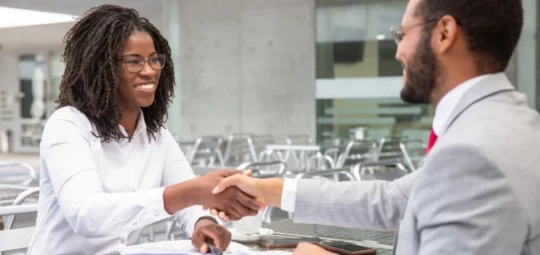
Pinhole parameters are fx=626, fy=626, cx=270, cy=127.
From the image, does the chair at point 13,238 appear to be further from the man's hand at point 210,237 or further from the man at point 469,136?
the man at point 469,136

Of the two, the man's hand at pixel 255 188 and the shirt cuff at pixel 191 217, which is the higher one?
the man's hand at pixel 255 188

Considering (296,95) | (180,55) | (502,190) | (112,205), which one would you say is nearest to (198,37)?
(180,55)

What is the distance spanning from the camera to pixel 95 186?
4.84 ft

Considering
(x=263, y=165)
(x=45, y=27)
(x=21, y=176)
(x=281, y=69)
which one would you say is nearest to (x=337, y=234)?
(x=263, y=165)

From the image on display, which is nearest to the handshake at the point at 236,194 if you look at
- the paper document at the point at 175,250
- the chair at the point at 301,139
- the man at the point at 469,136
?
the paper document at the point at 175,250

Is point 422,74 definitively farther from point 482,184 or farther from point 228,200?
point 228,200

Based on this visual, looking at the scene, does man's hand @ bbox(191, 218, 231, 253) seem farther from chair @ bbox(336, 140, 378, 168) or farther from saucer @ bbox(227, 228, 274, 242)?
chair @ bbox(336, 140, 378, 168)

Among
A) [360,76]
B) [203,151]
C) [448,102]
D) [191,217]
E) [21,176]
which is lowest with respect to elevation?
[203,151]

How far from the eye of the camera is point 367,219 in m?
1.39

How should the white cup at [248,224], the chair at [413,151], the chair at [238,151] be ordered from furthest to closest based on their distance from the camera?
1. the chair at [238,151]
2. the chair at [413,151]
3. the white cup at [248,224]

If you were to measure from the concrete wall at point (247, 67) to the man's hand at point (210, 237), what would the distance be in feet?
23.7

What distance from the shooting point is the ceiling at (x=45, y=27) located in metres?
8.27

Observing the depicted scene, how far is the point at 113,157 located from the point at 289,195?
54cm

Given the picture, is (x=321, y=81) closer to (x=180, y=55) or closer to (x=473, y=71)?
(x=180, y=55)
